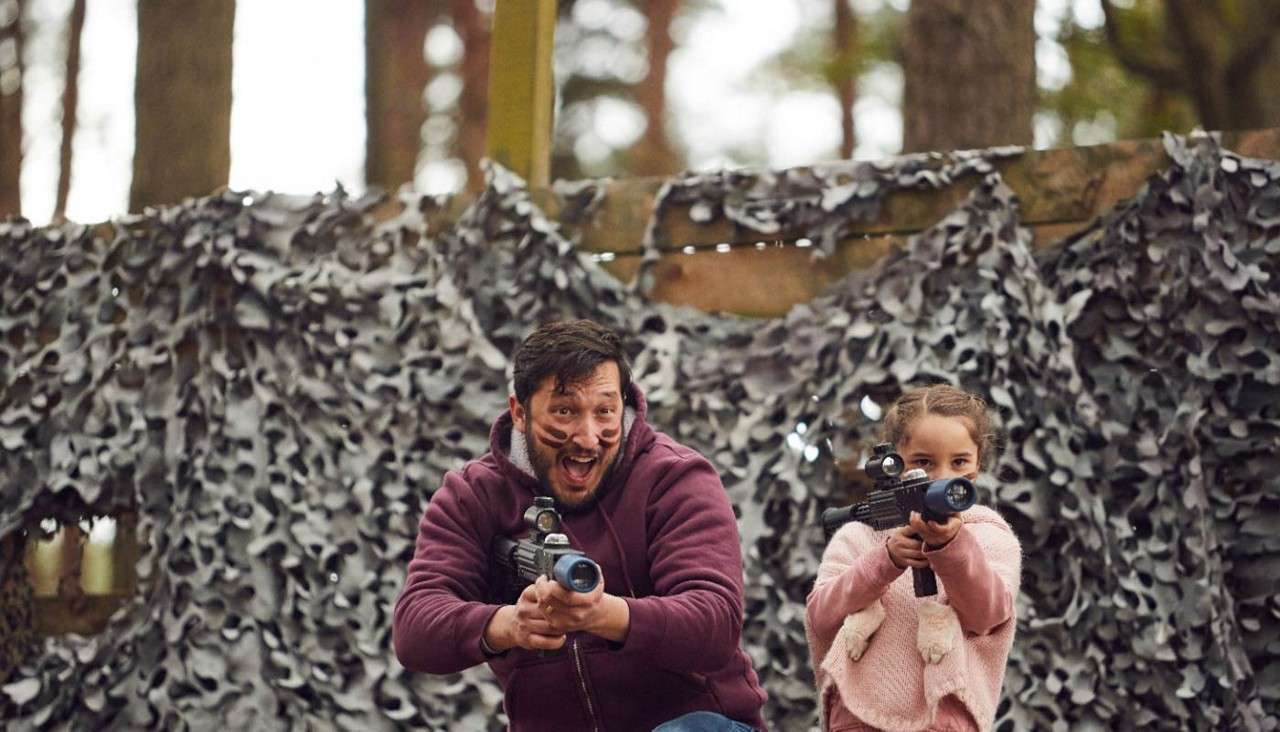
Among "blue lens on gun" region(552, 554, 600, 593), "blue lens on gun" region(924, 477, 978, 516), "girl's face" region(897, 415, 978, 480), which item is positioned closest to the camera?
"blue lens on gun" region(552, 554, 600, 593)

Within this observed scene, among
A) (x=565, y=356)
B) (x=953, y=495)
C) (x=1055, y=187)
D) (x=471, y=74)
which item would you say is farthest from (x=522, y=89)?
(x=471, y=74)

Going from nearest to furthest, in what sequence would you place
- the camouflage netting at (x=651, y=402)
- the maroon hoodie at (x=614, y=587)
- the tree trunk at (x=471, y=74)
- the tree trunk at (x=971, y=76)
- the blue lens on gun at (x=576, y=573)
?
the blue lens on gun at (x=576, y=573) < the maroon hoodie at (x=614, y=587) < the camouflage netting at (x=651, y=402) < the tree trunk at (x=971, y=76) < the tree trunk at (x=471, y=74)

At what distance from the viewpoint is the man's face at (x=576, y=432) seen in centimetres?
286

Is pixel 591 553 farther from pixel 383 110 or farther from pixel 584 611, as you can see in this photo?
pixel 383 110

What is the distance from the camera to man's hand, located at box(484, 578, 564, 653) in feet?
8.47

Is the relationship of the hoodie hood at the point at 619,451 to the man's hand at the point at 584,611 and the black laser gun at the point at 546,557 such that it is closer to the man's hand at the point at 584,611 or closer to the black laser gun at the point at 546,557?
the black laser gun at the point at 546,557

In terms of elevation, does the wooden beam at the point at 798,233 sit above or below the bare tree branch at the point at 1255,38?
below

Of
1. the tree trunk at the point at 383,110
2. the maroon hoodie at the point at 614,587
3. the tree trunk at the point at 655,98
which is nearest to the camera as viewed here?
the maroon hoodie at the point at 614,587

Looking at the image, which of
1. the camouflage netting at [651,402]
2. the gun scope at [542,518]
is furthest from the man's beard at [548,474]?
the camouflage netting at [651,402]

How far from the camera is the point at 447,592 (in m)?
2.87

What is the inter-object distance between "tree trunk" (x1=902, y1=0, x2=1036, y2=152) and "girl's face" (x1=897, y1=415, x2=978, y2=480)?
3.55 m

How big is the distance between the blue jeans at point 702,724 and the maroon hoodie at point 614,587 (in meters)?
0.05

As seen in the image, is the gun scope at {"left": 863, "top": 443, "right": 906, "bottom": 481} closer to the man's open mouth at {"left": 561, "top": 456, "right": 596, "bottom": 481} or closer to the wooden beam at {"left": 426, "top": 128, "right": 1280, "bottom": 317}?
the man's open mouth at {"left": 561, "top": 456, "right": 596, "bottom": 481}

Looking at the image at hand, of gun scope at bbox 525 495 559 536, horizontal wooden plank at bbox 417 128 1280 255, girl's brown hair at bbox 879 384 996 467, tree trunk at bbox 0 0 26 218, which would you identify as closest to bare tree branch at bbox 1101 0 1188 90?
horizontal wooden plank at bbox 417 128 1280 255
